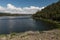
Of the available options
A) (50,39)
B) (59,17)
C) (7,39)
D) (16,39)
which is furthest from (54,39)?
(59,17)

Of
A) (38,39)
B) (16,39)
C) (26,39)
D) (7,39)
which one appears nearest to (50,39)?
(38,39)

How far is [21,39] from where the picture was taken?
755 inches

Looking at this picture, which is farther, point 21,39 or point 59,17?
point 59,17

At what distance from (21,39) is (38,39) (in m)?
2.51

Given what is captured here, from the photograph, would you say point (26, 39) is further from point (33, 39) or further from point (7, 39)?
point (7, 39)

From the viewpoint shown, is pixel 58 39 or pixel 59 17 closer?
pixel 58 39

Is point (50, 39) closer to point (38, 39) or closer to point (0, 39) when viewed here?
point (38, 39)

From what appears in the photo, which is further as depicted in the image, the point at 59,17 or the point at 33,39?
the point at 59,17

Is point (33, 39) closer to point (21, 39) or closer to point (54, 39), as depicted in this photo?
point (21, 39)

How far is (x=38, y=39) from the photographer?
19.0 m

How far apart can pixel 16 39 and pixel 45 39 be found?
431cm

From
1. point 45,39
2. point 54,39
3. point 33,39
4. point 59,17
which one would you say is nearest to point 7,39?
point 33,39

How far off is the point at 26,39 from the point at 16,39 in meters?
1.54

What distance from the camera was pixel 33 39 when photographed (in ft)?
62.6
